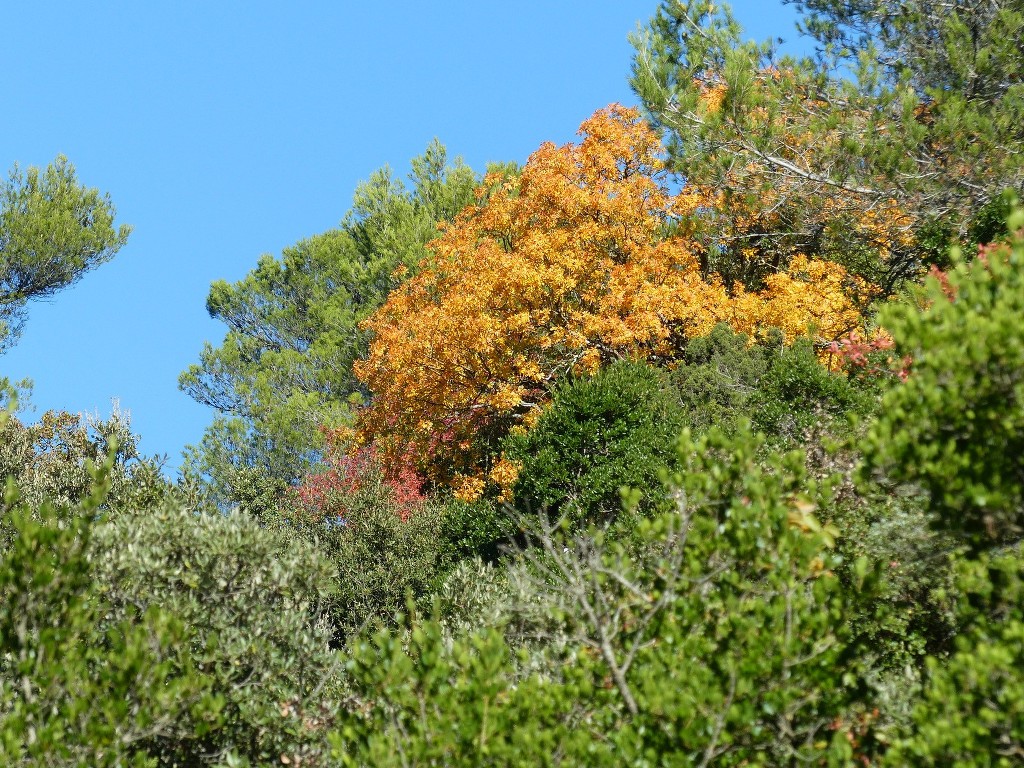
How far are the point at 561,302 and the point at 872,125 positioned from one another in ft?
31.2

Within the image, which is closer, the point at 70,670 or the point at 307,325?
the point at 70,670

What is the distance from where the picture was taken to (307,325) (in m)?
45.8

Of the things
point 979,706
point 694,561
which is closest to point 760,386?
point 694,561

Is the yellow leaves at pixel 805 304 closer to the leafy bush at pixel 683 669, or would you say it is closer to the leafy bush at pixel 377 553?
the leafy bush at pixel 377 553

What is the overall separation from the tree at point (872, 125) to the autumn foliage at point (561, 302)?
2.57m

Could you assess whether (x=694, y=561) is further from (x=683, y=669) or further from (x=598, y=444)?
(x=598, y=444)

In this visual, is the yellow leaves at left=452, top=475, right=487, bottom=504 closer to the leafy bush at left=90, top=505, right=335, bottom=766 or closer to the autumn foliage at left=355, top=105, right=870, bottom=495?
the autumn foliage at left=355, top=105, right=870, bottom=495

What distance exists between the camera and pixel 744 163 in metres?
21.9

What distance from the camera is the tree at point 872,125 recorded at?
19812 millimetres

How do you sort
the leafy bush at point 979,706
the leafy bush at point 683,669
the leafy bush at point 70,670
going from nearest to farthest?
1. the leafy bush at point 979,706
2. the leafy bush at point 683,669
3. the leafy bush at point 70,670

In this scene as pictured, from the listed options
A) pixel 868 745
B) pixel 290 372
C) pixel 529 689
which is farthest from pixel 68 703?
pixel 290 372

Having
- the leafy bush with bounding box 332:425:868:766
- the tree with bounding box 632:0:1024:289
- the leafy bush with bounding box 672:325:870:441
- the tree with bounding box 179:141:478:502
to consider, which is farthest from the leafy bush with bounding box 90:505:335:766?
the tree with bounding box 179:141:478:502

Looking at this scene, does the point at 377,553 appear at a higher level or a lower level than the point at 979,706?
higher

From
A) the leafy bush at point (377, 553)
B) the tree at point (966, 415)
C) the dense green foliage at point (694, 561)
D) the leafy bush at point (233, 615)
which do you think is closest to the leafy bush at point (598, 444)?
the dense green foliage at point (694, 561)
